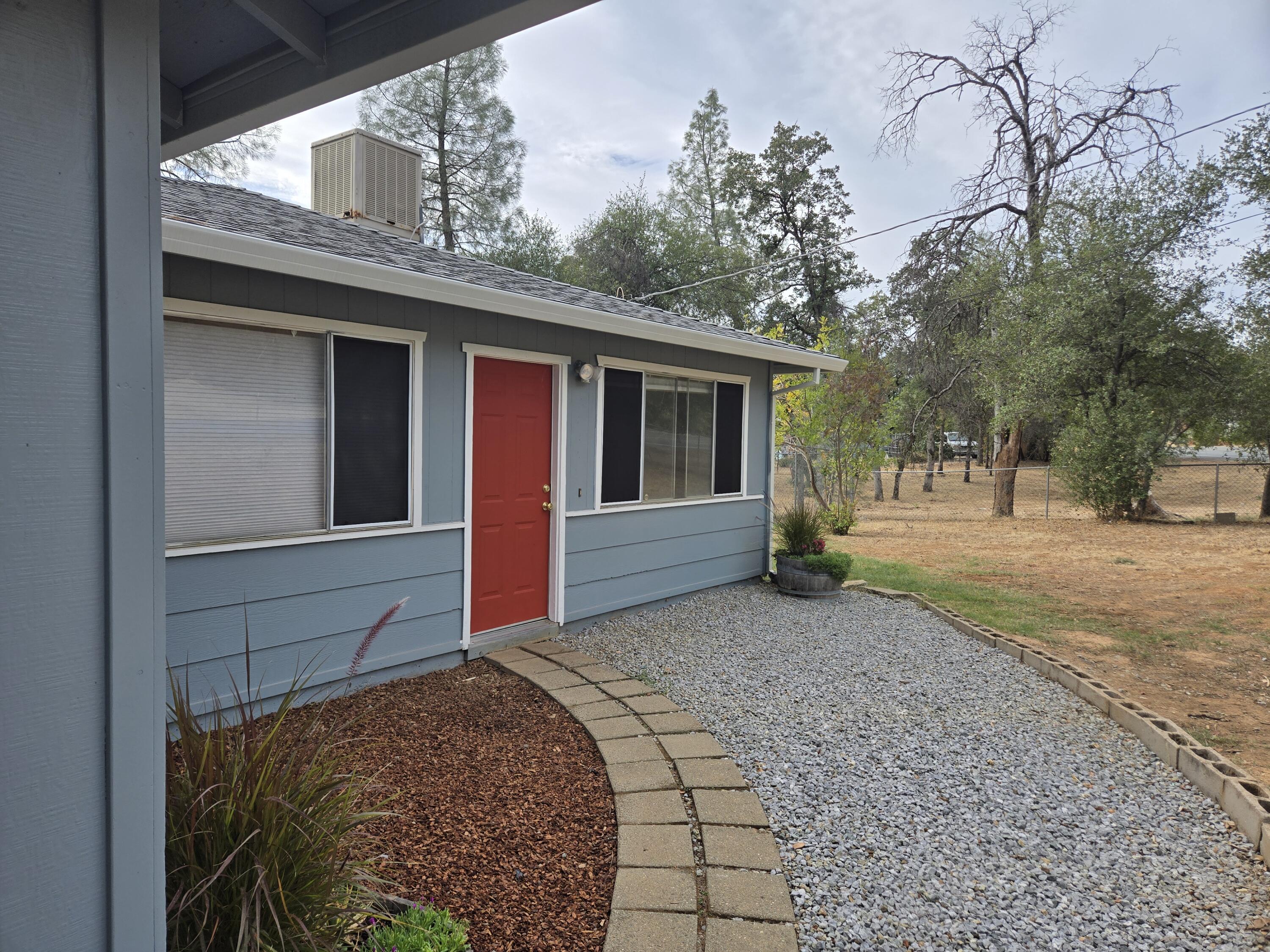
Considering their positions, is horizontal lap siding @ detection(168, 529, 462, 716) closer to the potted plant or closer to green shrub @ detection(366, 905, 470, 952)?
green shrub @ detection(366, 905, 470, 952)

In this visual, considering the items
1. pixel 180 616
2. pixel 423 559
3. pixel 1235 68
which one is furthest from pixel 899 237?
pixel 180 616

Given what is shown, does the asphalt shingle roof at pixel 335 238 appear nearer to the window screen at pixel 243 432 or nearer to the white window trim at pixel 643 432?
the white window trim at pixel 643 432

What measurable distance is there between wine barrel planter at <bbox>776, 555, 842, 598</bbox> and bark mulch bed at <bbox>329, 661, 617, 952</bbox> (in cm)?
343

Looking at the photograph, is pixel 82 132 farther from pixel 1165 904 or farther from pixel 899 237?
pixel 899 237

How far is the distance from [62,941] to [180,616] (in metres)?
2.39

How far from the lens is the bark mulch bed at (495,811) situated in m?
2.19

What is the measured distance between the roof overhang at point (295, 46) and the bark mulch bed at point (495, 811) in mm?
1876

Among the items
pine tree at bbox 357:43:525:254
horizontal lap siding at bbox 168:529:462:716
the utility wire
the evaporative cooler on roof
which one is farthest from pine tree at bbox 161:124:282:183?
the utility wire

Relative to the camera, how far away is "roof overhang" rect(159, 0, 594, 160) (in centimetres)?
144

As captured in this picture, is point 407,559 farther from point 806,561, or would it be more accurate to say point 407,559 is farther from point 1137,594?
point 1137,594

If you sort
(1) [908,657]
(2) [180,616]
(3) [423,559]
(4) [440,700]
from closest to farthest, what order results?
1. (2) [180,616]
2. (4) [440,700]
3. (3) [423,559]
4. (1) [908,657]

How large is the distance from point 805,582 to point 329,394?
462 cm

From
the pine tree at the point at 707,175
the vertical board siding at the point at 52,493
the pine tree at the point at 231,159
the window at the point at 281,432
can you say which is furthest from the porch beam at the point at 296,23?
the pine tree at the point at 707,175

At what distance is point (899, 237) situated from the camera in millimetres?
16328
